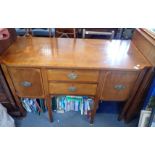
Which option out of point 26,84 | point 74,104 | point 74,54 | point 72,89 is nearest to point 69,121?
point 74,104

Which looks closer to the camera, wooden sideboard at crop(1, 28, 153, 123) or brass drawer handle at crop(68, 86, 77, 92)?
wooden sideboard at crop(1, 28, 153, 123)

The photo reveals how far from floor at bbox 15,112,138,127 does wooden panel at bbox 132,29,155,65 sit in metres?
0.76

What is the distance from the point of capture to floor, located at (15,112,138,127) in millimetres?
1421

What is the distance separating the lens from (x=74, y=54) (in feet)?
3.59

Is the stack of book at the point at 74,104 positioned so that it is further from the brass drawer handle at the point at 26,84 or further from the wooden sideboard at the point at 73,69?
the brass drawer handle at the point at 26,84

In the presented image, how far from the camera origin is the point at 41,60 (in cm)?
100

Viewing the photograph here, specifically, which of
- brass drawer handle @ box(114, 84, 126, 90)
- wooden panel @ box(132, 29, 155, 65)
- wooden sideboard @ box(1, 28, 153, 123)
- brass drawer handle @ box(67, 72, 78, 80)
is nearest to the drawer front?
wooden sideboard @ box(1, 28, 153, 123)

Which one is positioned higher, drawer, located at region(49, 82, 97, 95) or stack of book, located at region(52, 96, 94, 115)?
drawer, located at region(49, 82, 97, 95)

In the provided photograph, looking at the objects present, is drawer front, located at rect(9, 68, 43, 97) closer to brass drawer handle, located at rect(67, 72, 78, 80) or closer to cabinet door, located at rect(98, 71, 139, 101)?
brass drawer handle, located at rect(67, 72, 78, 80)

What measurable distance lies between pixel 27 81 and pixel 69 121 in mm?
655

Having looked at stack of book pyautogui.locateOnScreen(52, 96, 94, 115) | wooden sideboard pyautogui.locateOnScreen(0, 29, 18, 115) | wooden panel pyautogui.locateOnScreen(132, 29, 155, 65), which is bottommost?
stack of book pyautogui.locateOnScreen(52, 96, 94, 115)
